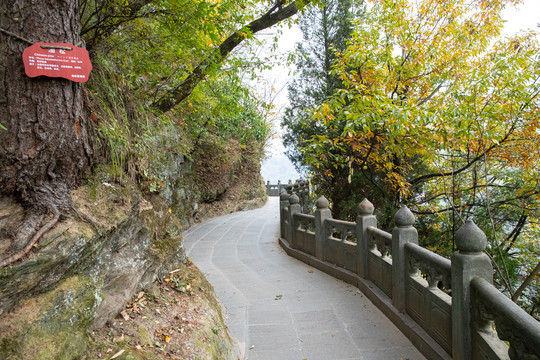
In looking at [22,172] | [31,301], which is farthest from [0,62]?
[31,301]

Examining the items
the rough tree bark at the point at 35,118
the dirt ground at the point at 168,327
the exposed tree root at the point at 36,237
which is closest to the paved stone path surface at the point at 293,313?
the dirt ground at the point at 168,327

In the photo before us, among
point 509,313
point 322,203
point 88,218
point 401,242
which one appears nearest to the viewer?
point 509,313

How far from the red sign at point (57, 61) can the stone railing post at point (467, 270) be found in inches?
125

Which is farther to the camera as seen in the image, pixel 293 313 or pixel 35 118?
pixel 293 313

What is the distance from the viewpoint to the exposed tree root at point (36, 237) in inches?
74.7

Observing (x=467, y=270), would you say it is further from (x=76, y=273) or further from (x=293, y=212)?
(x=293, y=212)

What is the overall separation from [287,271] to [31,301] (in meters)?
5.19

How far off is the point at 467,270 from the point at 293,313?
2591mm

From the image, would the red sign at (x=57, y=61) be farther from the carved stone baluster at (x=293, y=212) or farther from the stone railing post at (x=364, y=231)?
the carved stone baluster at (x=293, y=212)

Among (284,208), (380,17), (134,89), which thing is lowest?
(284,208)

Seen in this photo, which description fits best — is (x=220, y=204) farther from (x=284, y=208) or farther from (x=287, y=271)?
(x=287, y=271)

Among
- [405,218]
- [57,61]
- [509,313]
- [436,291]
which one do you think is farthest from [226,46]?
[509,313]

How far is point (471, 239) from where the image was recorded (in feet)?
8.66

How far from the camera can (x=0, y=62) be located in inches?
84.0
